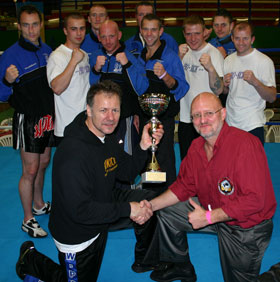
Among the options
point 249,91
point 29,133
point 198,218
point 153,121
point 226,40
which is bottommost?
point 198,218

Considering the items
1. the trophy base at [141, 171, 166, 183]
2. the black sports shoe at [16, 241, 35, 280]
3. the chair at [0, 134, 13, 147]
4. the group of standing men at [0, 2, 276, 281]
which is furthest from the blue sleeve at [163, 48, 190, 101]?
the chair at [0, 134, 13, 147]

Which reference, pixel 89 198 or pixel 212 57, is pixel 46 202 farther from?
pixel 212 57

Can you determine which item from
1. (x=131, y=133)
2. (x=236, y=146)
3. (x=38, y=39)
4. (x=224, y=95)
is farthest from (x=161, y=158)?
(x=38, y=39)

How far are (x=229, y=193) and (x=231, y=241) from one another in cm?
28

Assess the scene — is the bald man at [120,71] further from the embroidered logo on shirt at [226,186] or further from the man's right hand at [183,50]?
the embroidered logo on shirt at [226,186]

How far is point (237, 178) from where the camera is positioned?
6.40 feet

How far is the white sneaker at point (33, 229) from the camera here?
282 centimetres

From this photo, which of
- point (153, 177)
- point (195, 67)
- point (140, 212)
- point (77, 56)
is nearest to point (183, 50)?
point (195, 67)

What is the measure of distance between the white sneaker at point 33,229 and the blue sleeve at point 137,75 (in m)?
1.38

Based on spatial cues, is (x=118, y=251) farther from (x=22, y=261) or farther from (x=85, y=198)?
(x=85, y=198)

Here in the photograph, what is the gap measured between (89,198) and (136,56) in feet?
5.62

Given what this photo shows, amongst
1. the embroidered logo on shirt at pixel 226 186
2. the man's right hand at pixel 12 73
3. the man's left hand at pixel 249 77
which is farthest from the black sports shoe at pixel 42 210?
the man's left hand at pixel 249 77

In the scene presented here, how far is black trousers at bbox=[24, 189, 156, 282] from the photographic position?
197 centimetres

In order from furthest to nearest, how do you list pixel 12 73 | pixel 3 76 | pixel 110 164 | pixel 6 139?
pixel 6 139 < pixel 3 76 < pixel 12 73 < pixel 110 164
